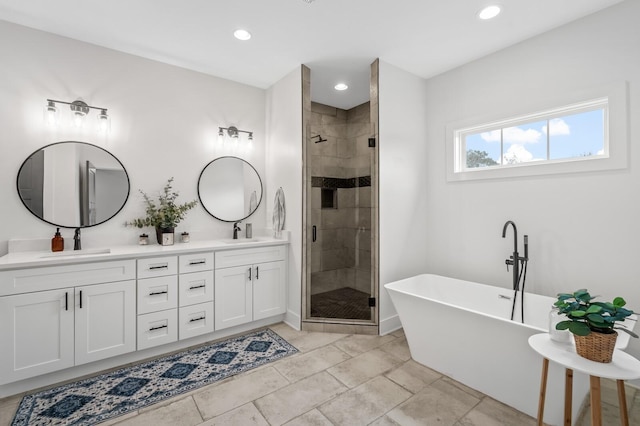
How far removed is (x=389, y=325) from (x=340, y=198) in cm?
193

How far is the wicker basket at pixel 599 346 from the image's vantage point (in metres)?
1.32

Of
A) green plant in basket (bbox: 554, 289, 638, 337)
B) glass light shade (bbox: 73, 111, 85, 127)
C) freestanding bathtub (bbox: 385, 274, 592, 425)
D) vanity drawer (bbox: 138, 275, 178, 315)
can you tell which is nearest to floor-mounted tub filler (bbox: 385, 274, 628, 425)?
freestanding bathtub (bbox: 385, 274, 592, 425)

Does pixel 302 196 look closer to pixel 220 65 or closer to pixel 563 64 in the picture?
pixel 220 65

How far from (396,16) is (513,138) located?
5.20 ft

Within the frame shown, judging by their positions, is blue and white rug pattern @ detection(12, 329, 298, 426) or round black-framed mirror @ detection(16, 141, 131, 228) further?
round black-framed mirror @ detection(16, 141, 131, 228)

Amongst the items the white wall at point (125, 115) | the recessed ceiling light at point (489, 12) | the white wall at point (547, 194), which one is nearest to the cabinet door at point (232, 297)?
the white wall at point (125, 115)

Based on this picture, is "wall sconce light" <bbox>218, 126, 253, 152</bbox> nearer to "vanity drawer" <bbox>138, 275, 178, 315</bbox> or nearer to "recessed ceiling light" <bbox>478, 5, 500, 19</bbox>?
"vanity drawer" <bbox>138, 275, 178, 315</bbox>

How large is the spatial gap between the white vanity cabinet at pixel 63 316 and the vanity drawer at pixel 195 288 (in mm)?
377

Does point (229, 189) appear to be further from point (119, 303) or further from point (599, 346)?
point (599, 346)

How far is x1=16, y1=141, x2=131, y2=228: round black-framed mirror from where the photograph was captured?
2498 millimetres

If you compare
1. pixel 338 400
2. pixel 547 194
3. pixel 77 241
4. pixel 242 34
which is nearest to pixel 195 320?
pixel 77 241

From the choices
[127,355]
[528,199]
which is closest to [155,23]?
[127,355]

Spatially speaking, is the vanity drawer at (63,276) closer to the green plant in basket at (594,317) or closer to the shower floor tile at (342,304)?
the shower floor tile at (342,304)

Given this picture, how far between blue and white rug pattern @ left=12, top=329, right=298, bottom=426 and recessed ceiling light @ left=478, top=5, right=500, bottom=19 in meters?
3.20
